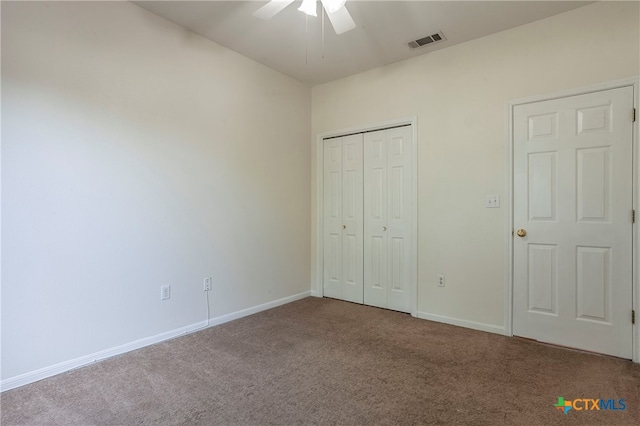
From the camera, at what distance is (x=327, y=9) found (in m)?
2.01

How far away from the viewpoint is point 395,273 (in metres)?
3.52

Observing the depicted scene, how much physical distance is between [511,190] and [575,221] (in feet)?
1.68

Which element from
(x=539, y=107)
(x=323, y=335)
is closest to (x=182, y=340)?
(x=323, y=335)

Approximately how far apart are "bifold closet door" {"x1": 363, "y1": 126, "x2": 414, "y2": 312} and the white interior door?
1.00 meters

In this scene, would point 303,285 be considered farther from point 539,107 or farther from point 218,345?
point 539,107

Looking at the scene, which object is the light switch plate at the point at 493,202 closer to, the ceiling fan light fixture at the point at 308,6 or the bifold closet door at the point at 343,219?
the bifold closet door at the point at 343,219

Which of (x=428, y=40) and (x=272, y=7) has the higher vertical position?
(x=428, y=40)

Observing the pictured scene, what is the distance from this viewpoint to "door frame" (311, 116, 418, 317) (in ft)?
10.9

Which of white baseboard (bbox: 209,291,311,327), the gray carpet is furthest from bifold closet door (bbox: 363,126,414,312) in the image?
white baseboard (bbox: 209,291,311,327)

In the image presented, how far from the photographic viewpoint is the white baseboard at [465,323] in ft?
9.41

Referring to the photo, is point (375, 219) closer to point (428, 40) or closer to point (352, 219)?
point (352, 219)

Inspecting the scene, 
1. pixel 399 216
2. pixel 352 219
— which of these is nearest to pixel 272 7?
pixel 399 216

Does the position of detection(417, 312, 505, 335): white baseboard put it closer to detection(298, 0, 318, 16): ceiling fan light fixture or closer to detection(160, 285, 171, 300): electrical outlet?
detection(160, 285, 171, 300): electrical outlet

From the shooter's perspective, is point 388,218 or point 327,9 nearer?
point 327,9
